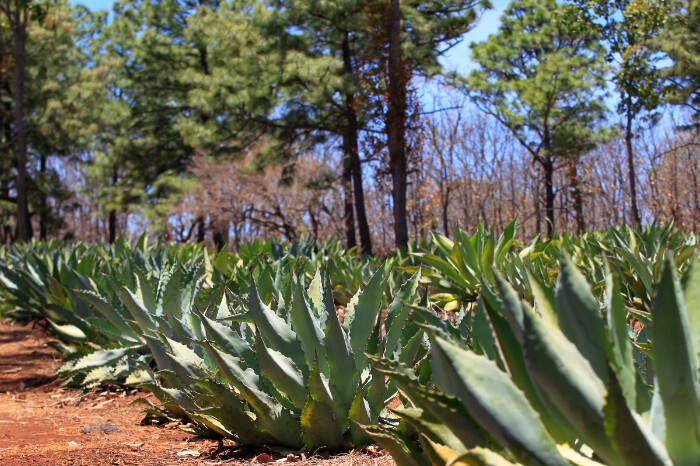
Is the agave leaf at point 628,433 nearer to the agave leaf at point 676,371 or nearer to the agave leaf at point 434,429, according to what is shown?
the agave leaf at point 676,371

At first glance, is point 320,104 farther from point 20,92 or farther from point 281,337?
point 281,337

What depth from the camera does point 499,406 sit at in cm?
106

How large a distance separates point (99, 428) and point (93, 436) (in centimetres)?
6

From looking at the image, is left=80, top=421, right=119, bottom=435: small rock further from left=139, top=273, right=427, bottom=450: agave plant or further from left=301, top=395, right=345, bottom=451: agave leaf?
left=301, top=395, right=345, bottom=451: agave leaf

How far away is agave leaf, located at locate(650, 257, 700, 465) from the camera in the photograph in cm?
102

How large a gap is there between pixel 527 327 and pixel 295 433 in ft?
4.49

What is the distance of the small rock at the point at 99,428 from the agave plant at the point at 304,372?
2.22 ft

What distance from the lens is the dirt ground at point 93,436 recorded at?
2186 millimetres

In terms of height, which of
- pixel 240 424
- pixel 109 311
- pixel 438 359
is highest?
pixel 438 359

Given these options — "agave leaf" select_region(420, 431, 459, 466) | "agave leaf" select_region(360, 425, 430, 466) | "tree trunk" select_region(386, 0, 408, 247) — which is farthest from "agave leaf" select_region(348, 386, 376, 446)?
"tree trunk" select_region(386, 0, 408, 247)

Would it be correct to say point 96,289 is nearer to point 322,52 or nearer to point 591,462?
point 591,462

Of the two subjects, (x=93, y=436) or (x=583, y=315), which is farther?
(x=93, y=436)

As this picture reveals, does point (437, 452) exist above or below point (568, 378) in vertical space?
below

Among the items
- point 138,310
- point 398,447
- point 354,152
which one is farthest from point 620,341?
point 354,152
